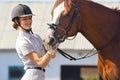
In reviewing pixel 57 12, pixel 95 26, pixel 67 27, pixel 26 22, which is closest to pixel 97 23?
pixel 95 26

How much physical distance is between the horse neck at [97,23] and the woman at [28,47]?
0.64 metres

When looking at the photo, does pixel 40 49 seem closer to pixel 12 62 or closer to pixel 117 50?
pixel 117 50

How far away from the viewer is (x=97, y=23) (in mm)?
6883

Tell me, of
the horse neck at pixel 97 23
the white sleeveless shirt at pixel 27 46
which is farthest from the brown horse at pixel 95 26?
the white sleeveless shirt at pixel 27 46

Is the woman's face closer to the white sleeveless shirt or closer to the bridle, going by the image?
the white sleeveless shirt

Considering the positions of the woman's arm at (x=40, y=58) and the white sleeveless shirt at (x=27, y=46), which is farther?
the white sleeveless shirt at (x=27, y=46)

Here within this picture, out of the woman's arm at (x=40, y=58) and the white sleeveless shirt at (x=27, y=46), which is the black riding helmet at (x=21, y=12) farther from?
the woman's arm at (x=40, y=58)

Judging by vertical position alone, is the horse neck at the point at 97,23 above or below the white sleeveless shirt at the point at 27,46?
above

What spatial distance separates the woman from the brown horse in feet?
0.91

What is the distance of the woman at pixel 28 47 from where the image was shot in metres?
6.45

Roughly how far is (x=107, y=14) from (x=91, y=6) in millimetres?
239

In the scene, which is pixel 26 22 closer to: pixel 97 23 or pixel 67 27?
pixel 67 27

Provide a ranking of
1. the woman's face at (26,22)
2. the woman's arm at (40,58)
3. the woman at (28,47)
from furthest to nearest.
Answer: the woman's face at (26,22) < the woman at (28,47) < the woman's arm at (40,58)

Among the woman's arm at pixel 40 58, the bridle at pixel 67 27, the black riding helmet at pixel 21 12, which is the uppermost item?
the black riding helmet at pixel 21 12
